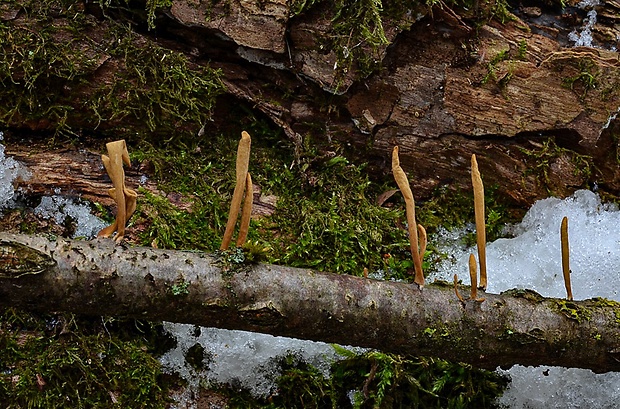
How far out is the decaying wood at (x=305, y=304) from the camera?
5.92 feet

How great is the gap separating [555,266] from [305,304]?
4.21 ft

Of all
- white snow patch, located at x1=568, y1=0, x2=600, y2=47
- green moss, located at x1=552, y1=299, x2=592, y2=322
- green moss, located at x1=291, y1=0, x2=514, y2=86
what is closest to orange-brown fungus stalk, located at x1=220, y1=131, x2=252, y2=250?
green moss, located at x1=291, y1=0, x2=514, y2=86

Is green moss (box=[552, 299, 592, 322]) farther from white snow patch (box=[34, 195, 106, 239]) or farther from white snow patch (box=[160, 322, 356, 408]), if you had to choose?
white snow patch (box=[34, 195, 106, 239])

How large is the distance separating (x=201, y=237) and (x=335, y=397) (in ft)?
2.67

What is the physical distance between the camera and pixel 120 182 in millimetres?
1852

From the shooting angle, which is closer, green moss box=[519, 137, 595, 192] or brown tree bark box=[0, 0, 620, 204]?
brown tree bark box=[0, 0, 620, 204]

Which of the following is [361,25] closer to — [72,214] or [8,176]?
[72,214]

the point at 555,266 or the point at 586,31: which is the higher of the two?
the point at 586,31

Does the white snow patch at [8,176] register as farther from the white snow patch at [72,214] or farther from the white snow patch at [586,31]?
the white snow patch at [586,31]

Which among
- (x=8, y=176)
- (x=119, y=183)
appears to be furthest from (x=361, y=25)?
(x=8, y=176)

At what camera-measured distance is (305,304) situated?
200 cm

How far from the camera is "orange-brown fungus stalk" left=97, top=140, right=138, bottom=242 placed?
5.95 feet

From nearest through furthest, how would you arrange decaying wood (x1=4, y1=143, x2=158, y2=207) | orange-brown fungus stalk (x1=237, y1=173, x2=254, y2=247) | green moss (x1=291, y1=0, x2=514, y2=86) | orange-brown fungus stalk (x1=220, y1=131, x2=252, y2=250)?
orange-brown fungus stalk (x1=220, y1=131, x2=252, y2=250), orange-brown fungus stalk (x1=237, y1=173, x2=254, y2=247), decaying wood (x1=4, y1=143, x2=158, y2=207), green moss (x1=291, y1=0, x2=514, y2=86)

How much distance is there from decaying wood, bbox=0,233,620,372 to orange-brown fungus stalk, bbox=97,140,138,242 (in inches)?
3.6
